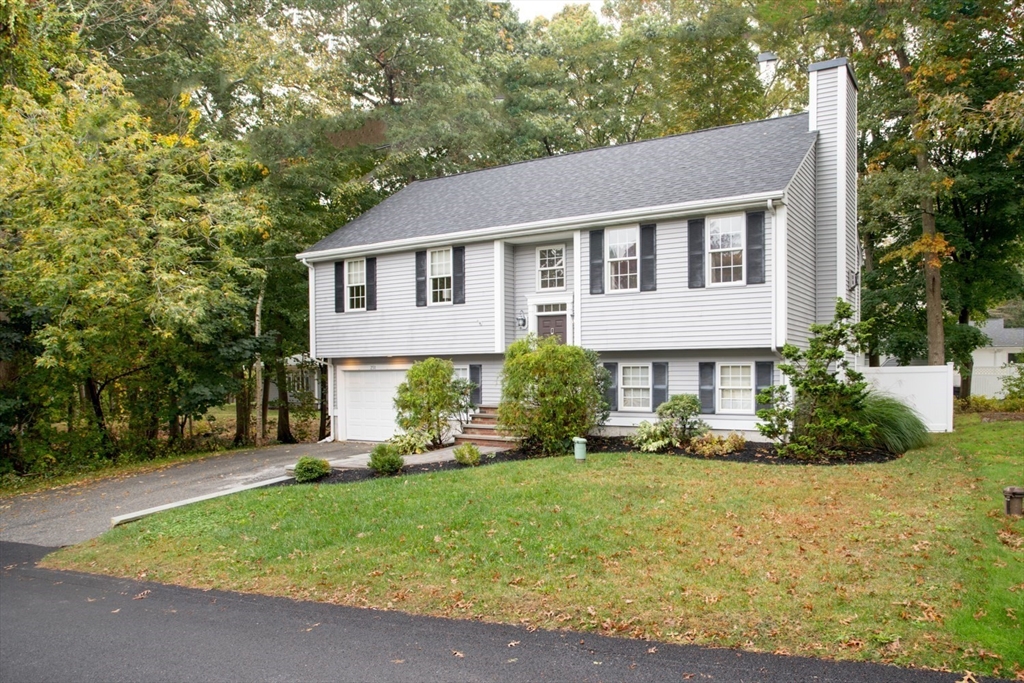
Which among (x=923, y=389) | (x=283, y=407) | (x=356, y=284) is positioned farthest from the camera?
(x=283, y=407)

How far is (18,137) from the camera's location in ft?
45.2

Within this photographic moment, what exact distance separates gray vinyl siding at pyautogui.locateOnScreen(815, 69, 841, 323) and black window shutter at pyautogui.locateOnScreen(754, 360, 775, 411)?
277 centimetres

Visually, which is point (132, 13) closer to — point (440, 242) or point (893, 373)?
point (440, 242)

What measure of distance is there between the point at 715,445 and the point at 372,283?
9.90 meters

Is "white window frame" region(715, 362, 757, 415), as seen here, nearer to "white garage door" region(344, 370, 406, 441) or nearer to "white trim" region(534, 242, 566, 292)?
"white trim" region(534, 242, 566, 292)

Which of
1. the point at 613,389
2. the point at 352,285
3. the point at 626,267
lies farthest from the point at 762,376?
the point at 352,285

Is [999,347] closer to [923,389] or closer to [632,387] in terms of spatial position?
[923,389]

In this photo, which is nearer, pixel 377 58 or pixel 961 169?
pixel 961 169

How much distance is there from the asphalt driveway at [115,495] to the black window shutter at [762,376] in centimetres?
855

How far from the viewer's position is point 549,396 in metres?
13.2

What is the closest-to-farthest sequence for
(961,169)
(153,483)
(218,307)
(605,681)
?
(605,681)
(153,483)
(218,307)
(961,169)

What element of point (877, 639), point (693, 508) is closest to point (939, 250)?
point (693, 508)

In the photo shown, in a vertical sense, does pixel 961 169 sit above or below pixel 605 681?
above

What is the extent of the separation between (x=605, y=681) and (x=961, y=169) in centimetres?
2301
